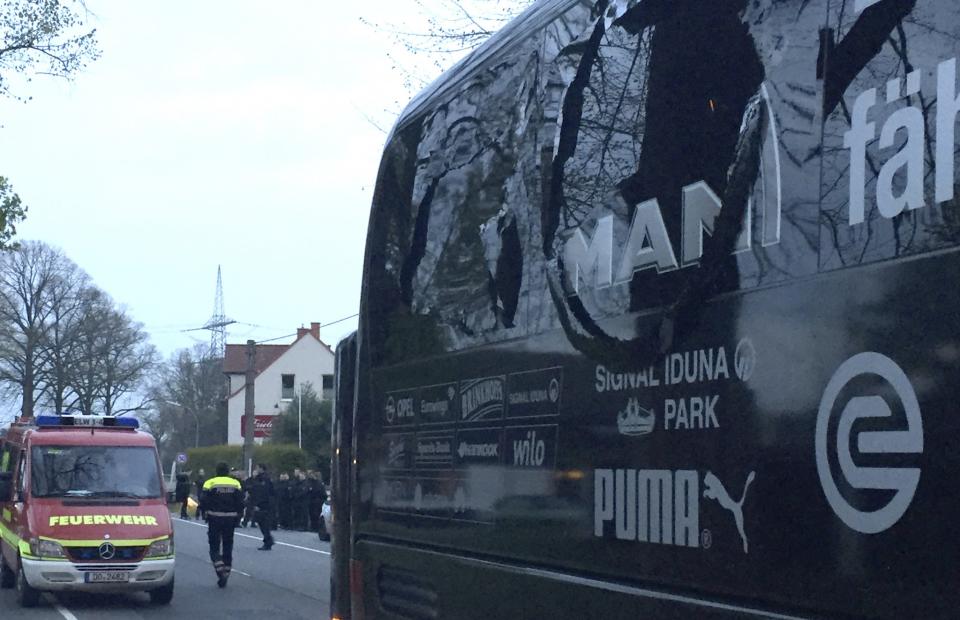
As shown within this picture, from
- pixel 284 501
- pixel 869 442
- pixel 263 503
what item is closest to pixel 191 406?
pixel 284 501

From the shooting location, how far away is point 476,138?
17.1 feet

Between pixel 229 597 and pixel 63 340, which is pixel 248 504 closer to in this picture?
pixel 229 597

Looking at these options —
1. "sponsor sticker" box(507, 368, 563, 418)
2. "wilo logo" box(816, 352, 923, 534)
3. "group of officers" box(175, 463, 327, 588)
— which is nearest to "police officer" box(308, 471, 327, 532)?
"group of officers" box(175, 463, 327, 588)

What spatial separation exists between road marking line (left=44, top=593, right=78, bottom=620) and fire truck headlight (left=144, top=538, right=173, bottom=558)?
1107 millimetres

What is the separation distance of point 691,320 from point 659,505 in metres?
0.49

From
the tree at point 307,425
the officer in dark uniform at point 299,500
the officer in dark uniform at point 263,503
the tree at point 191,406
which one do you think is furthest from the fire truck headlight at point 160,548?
the tree at point 191,406

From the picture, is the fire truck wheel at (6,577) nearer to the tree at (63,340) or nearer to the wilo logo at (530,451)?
the wilo logo at (530,451)

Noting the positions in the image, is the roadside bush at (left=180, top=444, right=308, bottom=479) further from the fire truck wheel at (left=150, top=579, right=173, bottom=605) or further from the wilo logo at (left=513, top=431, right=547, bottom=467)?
the wilo logo at (left=513, top=431, right=547, bottom=467)

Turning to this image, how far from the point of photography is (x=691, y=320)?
11.0ft

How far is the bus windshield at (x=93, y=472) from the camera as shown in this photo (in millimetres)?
16641

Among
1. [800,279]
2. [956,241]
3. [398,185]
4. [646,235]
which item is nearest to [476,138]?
[398,185]

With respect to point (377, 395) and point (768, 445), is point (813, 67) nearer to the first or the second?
point (768, 445)

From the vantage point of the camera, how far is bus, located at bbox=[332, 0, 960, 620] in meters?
2.58

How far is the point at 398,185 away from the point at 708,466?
10.8 feet
